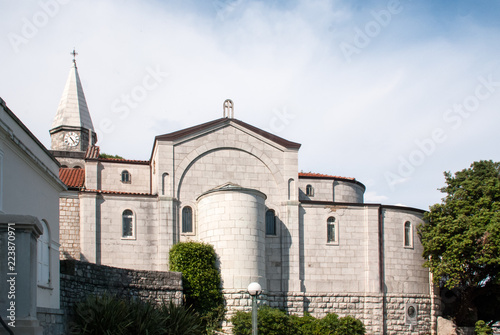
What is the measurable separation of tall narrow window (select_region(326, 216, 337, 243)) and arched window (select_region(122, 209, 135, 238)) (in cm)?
984

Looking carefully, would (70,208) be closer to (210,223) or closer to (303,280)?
(210,223)

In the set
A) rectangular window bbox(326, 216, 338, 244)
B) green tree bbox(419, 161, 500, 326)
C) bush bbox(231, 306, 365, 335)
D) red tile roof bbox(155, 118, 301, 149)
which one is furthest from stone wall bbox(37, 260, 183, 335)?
green tree bbox(419, 161, 500, 326)

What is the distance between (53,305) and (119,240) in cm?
1162

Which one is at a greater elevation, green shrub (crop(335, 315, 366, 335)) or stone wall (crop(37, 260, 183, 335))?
stone wall (crop(37, 260, 183, 335))

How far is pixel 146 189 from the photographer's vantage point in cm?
3447

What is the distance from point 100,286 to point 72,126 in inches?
1127

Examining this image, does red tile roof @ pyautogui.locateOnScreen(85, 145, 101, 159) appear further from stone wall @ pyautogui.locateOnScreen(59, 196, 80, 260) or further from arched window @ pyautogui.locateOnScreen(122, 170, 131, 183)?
stone wall @ pyautogui.locateOnScreen(59, 196, 80, 260)

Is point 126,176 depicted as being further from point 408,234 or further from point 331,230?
point 408,234

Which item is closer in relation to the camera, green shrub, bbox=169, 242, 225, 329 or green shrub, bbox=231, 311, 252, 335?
green shrub, bbox=231, 311, 252, 335

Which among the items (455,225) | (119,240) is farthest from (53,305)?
(455,225)

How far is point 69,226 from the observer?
30.9m

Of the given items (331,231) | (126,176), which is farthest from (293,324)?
(126,176)

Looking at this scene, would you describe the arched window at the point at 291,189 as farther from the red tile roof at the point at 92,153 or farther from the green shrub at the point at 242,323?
the red tile roof at the point at 92,153

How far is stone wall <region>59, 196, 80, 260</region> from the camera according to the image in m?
30.6
